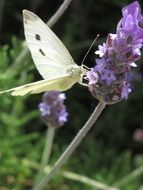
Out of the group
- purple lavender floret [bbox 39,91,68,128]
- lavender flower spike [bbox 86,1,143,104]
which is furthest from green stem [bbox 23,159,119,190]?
lavender flower spike [bbox 86,1,143,104]

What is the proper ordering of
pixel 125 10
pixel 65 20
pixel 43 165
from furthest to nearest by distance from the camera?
pixel 65 20 < pixel 43 165 < pixel 125 10

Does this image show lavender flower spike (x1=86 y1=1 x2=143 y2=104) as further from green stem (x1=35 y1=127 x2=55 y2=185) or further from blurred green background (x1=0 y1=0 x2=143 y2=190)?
blurred green background (x1=0 y1=0 x2=143 y2=190)

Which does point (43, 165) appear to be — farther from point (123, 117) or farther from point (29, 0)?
point (29, 0)

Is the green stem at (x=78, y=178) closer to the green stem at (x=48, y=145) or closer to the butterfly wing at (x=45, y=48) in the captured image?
the green stem at (x=48, y=145)

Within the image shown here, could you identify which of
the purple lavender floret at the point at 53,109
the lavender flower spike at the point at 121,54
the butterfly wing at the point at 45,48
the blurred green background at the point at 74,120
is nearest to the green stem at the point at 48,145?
the purple lavender floret at the point at 53,109

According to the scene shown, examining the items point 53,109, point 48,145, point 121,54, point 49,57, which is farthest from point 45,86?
point 48,145

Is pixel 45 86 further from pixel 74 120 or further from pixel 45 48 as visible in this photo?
pixel 74 120

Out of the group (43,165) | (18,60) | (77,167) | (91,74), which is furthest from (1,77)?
(91,74)

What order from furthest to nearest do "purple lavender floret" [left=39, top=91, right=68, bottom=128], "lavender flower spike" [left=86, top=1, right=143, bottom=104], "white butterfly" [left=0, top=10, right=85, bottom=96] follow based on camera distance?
"purple lavender floret" [left=39, top=91, right=68, bottom=128]
"white butterfly" [left=0, top=10, right=85, bottom=96]
"lavender flower spike" [left=86, top=1, right=143, bottom=104]
